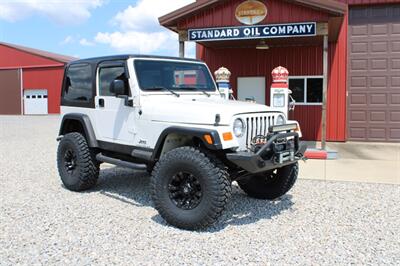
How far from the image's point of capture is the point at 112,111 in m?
5.78

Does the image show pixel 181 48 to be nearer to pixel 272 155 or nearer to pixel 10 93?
pixel 272 155

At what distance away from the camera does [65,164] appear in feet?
21.3

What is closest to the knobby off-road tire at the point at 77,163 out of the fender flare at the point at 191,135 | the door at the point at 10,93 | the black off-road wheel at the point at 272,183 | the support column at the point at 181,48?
the fender flare at the point at 191,135

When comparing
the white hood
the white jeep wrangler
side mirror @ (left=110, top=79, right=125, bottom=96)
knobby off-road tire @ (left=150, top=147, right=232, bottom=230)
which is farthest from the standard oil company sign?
knobby off-road tire @ (left=150, top=147, right=232, bottom=230)

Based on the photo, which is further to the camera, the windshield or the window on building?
the window on building

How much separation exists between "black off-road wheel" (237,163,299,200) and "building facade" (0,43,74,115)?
1228 inches

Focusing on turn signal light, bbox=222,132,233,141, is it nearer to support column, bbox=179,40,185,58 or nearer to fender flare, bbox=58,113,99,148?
fender flare, bbox=58,113,99,148

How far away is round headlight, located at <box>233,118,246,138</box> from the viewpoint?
15.0ft

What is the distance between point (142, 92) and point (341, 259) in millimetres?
3026

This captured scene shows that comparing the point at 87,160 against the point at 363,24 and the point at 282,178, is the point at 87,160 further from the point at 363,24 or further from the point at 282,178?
the point at 363,24

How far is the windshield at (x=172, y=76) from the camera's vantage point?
18.1ft

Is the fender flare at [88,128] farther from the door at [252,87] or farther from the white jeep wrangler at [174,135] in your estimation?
the door at [252,87]

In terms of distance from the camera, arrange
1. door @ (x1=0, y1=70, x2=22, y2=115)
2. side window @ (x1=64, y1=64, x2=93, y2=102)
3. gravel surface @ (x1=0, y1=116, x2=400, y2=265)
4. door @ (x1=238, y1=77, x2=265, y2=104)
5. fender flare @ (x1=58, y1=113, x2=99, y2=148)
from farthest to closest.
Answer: door @ (x1=0, y1=70, x2=22, y2=115), door @ (x1=238, y1=77, x2=265, y2=104), side window @ (x1=64, y1=64, x2=93, y2=102), fender flare @ (x1=58, y1=113, x2=99, y2=148), gravel surface @ (x1=0, y1=116, x2=400, y2=265)

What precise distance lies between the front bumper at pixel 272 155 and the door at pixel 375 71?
820cm
